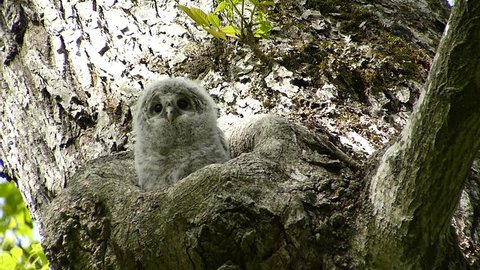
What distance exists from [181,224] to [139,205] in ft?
0.70

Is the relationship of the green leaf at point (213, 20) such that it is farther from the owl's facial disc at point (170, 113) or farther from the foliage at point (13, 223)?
the foliage at point (13, 223)

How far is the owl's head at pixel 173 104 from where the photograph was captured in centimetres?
305

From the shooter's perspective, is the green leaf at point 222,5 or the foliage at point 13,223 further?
the foliage at point 13,223

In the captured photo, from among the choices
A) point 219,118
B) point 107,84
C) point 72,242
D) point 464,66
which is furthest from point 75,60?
point 464,66

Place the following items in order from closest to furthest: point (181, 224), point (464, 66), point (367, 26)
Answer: point (464, 66) → point (181, 224) → point (367, 26)

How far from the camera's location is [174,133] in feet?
9.95

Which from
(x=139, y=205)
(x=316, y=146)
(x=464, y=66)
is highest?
(x=464, y=66)

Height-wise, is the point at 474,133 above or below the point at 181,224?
above

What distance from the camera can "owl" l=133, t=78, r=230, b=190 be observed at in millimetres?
2846

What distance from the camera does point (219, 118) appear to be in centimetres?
326

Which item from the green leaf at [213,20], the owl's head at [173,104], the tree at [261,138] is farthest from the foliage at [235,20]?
the owl's head at [173,104]

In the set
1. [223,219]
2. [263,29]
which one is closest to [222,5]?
[263,29]

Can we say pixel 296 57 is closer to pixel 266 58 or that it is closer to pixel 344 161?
pixel 266 58

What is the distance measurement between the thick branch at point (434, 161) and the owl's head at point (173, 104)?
1271mm
